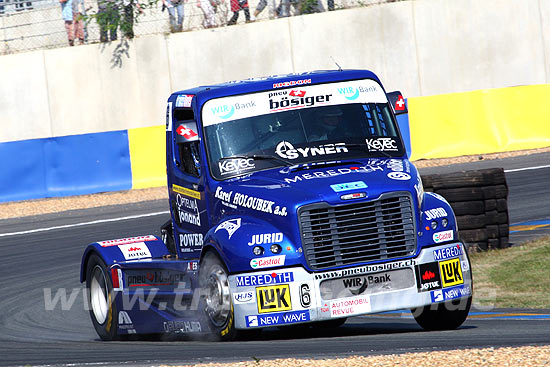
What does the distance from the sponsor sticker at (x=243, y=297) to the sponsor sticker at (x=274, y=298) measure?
0.05 meters

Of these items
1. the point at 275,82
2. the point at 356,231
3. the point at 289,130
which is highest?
the point at 275,82

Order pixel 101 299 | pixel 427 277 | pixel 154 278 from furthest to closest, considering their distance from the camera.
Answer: pixel 101 299
pixel 154 278
pixel 427 277

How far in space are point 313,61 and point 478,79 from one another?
13.4 feet

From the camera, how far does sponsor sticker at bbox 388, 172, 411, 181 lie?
7.64 metres

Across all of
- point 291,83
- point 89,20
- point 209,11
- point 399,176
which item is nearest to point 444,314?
point 399,176

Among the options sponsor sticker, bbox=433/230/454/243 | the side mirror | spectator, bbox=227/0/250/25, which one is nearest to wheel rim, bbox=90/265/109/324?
the side mirror

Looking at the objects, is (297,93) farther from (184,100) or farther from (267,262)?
(267,262)

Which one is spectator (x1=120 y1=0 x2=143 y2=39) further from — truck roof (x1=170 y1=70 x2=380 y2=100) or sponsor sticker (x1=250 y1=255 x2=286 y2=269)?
sponsor sticker (x1=250 y1=255 x2=286 y2=269)

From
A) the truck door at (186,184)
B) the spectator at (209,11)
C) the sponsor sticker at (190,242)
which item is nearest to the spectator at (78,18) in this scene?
the spectator at (209,11)

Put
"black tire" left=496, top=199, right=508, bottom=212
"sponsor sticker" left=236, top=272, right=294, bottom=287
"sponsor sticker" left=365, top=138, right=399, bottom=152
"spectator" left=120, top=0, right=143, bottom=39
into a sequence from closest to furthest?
"sponsor sticker" left=236, top=272, right=294, bottom=287, "sponsor sticker" left=365, top=138, right=399, bottom=152, "black tire" left=496, top=199, right=508, bottom=212, "spectator" left=120, top=0, right=143, bottom=39

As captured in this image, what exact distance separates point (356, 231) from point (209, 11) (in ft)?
58.8

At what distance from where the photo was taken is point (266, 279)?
735 cm

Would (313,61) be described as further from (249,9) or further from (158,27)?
(158,27)

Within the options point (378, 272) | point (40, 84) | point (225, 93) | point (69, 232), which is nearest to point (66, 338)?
point (225, 93)
